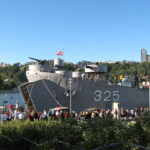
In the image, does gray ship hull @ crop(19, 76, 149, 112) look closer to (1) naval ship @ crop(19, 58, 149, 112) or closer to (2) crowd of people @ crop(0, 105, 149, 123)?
(1) naval ship @ crop(19, 58, 149, 112)

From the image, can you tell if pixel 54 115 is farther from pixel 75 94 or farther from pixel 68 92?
pixel 75 94

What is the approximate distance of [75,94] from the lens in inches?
732

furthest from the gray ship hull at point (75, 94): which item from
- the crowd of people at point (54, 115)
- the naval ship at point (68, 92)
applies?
the crowd of people at point (54, 115)

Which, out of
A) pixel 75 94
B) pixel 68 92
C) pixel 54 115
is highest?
pixel 68 92

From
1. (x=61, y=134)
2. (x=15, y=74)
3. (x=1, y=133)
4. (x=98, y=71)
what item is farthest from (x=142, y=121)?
(x=15, y=74)

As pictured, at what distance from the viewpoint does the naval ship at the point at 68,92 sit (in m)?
17.9

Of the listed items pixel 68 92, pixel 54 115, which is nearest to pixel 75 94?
pixel 68 92

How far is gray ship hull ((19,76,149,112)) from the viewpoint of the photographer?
17.9m

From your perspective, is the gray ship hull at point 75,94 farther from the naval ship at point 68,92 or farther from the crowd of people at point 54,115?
the crowd of people at point 54,115

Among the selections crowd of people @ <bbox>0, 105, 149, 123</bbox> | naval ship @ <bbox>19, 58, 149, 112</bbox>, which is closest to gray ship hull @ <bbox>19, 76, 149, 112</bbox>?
naval ship @ <bbox>19, 58, 149, 112</bbox>

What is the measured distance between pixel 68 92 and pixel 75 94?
0.66m

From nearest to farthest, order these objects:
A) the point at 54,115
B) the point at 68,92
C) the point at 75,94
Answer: the point at 54,115 → the point at 68,92 → the point at 75,94

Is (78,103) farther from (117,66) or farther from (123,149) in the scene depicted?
(117,66)

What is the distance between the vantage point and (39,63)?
2109 centimetres
